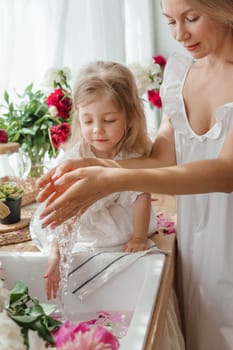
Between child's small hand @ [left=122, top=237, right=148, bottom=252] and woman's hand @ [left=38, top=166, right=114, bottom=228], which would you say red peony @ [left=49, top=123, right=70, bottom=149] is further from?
woman's hand @ [left=38, top=166, right=114, bottom=228]

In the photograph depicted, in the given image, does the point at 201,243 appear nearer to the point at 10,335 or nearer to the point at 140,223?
the point at 140,223

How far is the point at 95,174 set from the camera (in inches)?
32.8

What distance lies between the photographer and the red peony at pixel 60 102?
1658mm

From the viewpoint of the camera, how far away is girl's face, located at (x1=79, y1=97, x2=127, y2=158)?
1.27 m

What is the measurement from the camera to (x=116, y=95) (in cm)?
128

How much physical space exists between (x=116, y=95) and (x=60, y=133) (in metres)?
0.37

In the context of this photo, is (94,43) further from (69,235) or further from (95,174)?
(95,174)

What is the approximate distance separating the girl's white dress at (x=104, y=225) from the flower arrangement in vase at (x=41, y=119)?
0.35m

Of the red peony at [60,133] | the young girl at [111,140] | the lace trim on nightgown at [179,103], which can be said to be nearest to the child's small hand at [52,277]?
the young girl at [111,140]

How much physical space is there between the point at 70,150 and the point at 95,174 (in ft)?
1.75

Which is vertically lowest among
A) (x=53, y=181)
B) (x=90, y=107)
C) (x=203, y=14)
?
(x=53, y=181)

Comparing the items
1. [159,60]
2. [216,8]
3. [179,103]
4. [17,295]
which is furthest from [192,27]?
[159,60]

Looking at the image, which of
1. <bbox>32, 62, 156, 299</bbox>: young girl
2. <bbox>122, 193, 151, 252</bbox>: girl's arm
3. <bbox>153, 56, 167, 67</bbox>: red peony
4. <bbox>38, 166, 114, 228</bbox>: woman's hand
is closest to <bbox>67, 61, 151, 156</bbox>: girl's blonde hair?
<bbox>32, 62, 156, 299</bbox>: young girl

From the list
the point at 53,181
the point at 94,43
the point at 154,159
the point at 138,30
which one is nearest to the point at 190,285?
the point at 154,159
